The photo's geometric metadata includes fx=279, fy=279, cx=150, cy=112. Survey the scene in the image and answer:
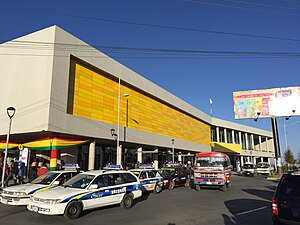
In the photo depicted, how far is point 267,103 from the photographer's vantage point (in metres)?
35.2

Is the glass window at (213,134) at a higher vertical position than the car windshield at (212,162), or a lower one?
higher

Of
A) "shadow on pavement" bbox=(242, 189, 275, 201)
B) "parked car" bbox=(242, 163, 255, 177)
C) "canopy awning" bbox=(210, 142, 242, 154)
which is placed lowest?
"shadow on pavement" bbox=(242, 189, 275, 201)

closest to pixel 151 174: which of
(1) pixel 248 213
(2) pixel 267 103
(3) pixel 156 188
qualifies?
(3) pixel 156 188

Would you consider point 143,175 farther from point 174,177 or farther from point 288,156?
point 288,156

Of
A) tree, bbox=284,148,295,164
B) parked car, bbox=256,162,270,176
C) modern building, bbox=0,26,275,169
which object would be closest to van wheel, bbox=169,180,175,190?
modern building, bbox=0,26,275,169

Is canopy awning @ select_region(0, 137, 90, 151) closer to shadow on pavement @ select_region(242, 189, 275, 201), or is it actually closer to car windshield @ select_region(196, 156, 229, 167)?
car windshield @ select_region(196, 156, 229, 167)

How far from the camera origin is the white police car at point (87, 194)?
917cm

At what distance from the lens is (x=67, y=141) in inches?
877

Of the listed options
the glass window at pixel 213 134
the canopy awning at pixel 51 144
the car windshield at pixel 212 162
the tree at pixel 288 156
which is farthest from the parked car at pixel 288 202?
the tree at pixel 288 156

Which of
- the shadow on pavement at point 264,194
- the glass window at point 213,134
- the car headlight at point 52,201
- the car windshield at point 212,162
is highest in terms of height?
the glass window at point 213,134

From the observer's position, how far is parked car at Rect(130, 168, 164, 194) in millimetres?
16516

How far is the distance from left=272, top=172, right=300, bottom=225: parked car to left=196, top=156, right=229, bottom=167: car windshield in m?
12.0

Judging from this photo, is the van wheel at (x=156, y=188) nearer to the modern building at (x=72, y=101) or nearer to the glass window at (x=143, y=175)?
the glass window at (x=143, y=175)

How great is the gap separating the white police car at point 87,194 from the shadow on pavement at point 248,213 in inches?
160
